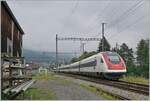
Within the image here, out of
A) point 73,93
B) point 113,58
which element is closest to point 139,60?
point 113,58

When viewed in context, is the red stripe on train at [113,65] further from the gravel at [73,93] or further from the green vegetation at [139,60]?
the green vegetation at [139,60]

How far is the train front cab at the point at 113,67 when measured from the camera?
103 feet

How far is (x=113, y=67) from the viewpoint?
31.6m

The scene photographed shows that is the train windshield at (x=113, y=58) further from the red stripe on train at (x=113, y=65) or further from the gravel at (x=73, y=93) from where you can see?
the gravel at (x=73, y=93)

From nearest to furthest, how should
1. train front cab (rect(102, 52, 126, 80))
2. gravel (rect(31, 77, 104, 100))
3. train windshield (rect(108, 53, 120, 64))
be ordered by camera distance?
gravel (rect(31, 77, 104, 100)), train front cab (rect(102, 52, 126, 80)), train windshield (rect(108, 53, 120, 64))

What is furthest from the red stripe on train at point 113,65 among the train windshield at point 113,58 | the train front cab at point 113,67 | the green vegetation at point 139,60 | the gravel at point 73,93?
the green vegetation at point 139,60

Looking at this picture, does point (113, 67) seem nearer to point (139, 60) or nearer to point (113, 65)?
point (113, 65)

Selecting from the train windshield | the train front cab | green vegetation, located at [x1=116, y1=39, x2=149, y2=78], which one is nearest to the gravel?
the train front cab

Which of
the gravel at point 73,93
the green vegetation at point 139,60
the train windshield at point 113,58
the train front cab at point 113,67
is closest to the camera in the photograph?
the gravel at point 73,93

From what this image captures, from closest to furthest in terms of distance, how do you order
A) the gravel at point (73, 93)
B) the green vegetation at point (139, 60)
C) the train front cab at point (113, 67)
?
the gravel at point (73, 93) → the train front cab at point (113, 67) → the green vegetation at point (139, 60)

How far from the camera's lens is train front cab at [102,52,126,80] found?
103 feet

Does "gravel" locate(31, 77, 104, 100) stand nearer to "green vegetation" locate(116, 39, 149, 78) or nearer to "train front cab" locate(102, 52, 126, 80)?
"train front cab" locate(102, 52, 126, 80)

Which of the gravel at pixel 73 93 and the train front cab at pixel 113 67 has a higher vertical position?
the train front cab at pixel 113 67

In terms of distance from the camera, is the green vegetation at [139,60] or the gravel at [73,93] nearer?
the gravel at [73,93]
